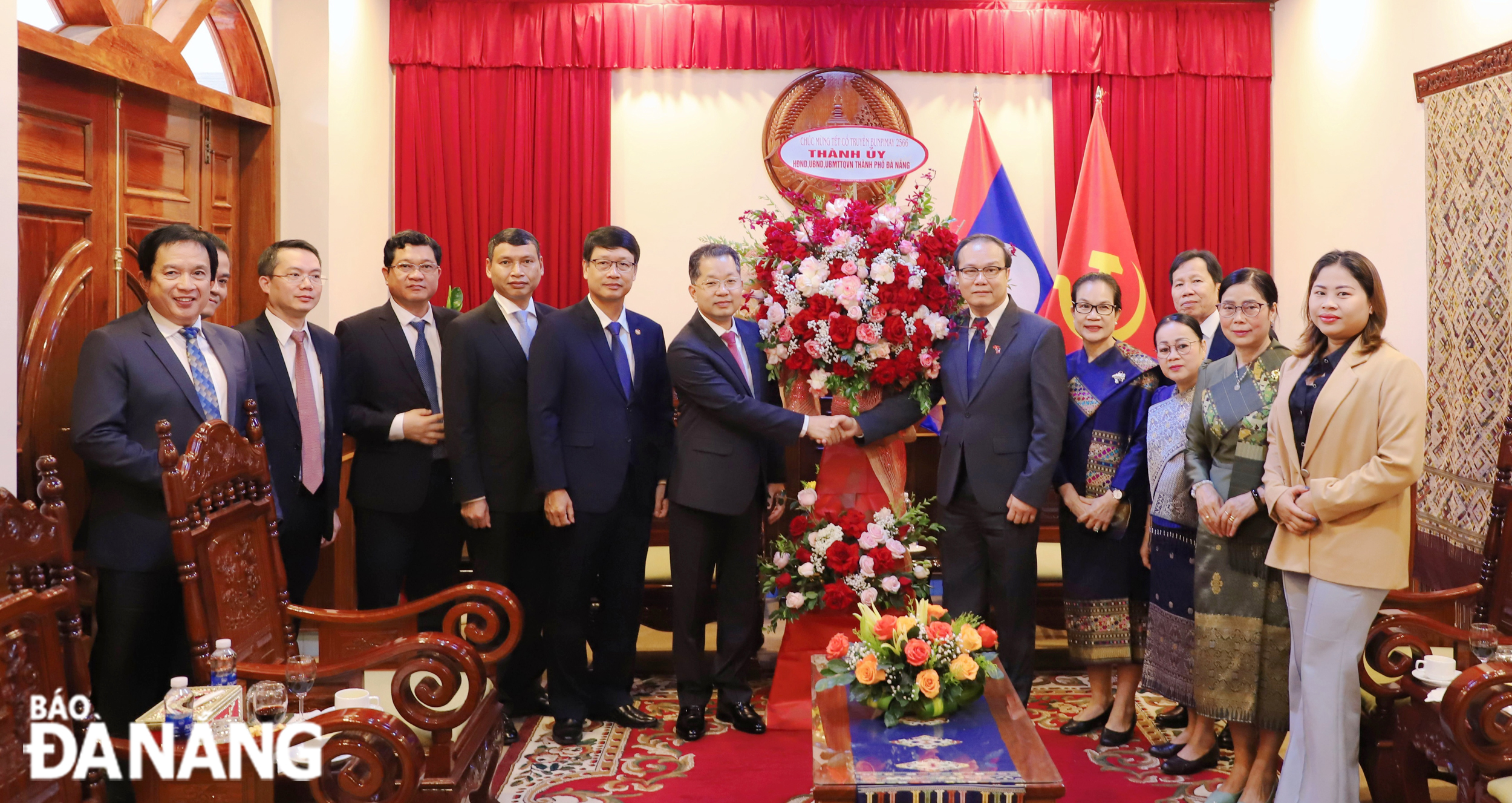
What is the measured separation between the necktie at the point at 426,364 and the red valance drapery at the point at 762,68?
7.97ft

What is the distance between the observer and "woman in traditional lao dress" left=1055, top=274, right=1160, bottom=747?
3471 millimetres

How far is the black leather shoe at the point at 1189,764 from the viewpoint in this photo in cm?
325

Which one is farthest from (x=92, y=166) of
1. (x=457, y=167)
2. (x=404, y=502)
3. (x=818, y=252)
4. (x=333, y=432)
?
(x=457, y=167)

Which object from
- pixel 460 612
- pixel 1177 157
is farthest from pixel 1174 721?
pixel 1177 157

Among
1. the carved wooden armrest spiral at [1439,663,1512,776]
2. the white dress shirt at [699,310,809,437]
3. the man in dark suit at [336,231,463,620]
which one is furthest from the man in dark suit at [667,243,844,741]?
the carved wooden armrest spiral at [1439,663,1512,776]

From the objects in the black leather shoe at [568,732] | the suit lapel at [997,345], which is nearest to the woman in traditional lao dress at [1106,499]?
the suit lapel at [997,345]

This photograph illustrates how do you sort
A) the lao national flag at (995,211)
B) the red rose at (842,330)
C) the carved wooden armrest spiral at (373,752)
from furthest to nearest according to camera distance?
1. the lao national flag at (995,211)
2. the red rose at (842,330)
3. the carved wooden armrest spiral at (373,752)

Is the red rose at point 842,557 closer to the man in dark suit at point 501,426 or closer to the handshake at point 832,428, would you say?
the handshake at point 832,428

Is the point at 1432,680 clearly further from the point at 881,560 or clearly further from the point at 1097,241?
the point at 1097,241

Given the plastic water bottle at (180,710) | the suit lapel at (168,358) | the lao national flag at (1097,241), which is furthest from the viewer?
the lao national flag at (1097,241)

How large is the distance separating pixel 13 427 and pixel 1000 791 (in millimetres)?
2396

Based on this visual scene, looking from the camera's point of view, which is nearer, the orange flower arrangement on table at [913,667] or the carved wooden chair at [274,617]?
the carved wooden chair at [274,617]

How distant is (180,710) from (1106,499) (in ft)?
8.45

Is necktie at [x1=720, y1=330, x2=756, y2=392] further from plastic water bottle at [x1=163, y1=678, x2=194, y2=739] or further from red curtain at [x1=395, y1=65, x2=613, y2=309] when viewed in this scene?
red curtain at [x1=395, y1=65, x2=613, y2=309]
